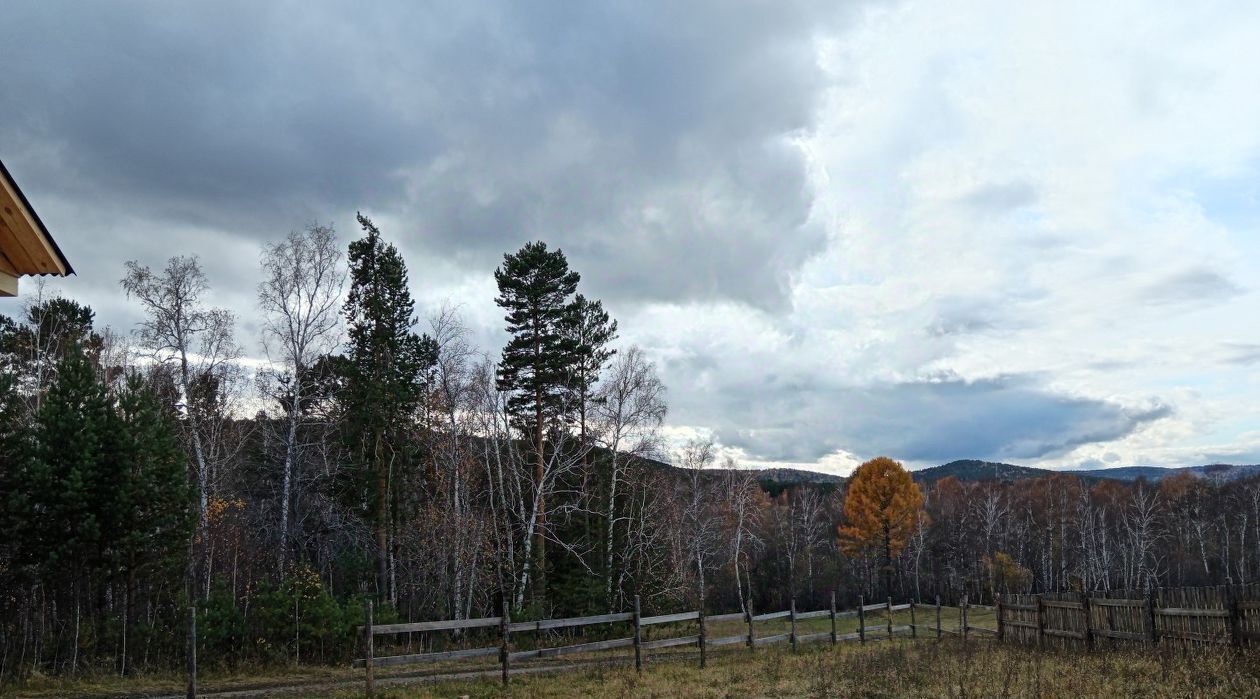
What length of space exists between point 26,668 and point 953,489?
96.6 m

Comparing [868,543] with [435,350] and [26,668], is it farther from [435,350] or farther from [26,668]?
[26,668]

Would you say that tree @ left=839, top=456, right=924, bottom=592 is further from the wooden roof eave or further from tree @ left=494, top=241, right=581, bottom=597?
the wooden roof eave

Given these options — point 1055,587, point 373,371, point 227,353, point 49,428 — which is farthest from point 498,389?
point 1055,587

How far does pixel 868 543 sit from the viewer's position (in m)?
61.5

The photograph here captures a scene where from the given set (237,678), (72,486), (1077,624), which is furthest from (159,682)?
(1077,624)

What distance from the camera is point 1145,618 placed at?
16359 mm

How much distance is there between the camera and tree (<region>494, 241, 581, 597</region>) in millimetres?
31859

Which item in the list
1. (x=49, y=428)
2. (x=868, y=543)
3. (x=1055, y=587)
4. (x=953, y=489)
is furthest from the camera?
(x=953, y=489)

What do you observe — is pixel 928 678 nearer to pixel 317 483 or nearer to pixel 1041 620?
pixel 1041 620

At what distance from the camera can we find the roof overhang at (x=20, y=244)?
698cm

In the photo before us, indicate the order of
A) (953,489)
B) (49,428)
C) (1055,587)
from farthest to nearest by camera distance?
(953,489), (1055,587), (49,428)

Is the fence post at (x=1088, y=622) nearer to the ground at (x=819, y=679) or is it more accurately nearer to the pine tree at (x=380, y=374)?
the ground at (x=819, y=679)

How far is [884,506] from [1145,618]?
4468cm

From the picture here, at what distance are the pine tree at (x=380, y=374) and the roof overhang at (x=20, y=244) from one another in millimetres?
20831
